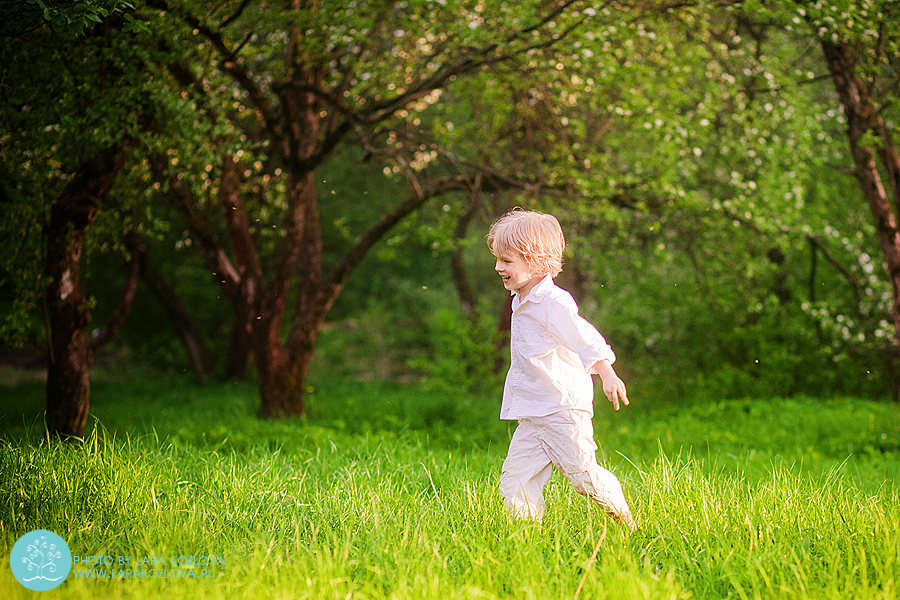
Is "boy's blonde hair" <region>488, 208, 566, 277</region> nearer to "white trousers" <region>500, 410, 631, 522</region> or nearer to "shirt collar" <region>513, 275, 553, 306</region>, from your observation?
"shirt collar" <region>513, 275, 553, 306</region>

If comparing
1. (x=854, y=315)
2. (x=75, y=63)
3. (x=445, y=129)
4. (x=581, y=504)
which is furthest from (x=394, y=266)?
(x=581, y=504)

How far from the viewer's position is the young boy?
3.33m

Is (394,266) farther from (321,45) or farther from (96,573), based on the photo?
(96,573)

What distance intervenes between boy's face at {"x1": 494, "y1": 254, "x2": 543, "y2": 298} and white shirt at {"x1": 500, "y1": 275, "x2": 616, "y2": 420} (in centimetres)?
8

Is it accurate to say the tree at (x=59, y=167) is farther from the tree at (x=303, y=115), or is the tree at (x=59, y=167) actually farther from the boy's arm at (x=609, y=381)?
the boy's arm at (x=609, y=381)

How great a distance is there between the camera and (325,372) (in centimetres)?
2059

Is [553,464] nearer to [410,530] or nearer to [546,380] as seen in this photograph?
[546,380]

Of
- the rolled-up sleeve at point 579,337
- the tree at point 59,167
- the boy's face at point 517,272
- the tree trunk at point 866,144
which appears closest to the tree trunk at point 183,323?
the tree at point 59,167

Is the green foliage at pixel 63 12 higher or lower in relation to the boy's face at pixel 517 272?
higher

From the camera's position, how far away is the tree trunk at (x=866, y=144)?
24.4 ft

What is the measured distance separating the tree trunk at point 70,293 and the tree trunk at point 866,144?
24.3 feet

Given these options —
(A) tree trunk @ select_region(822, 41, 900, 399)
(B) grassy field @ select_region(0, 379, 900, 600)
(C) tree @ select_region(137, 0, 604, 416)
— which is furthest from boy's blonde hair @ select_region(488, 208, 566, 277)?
(A) tree trunk @ select_region(822, 41, 900, 399)

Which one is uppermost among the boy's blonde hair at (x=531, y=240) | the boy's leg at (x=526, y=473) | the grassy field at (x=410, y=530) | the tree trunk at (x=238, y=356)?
the boy's blonde hair at (x=531, y=240)

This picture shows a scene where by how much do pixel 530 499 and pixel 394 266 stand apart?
18909 mm
